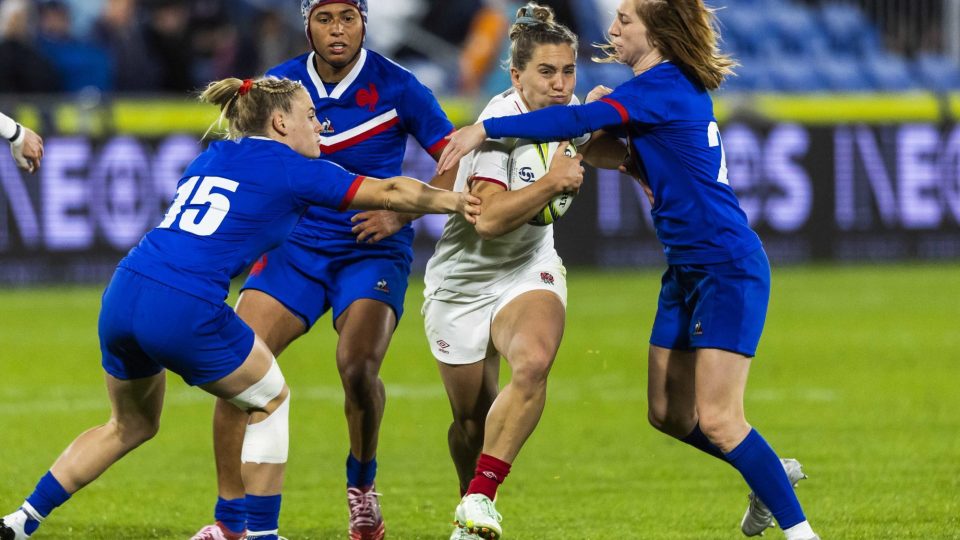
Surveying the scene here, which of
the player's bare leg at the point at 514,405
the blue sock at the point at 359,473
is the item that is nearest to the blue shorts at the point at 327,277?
the blue sock at the point at 359,473

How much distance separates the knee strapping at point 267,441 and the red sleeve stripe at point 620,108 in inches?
67.0

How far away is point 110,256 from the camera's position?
1650cm

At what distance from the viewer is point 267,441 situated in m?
6.00

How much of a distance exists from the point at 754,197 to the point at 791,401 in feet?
21.9

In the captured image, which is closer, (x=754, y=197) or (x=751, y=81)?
(x=754, y=197)

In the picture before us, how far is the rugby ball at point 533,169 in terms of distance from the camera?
6.48 meters

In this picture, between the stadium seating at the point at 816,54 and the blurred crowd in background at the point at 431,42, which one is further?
the stadium seating at the point at 816,54

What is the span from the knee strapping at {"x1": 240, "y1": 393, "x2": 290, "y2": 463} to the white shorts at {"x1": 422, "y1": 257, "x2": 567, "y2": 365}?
105 cm

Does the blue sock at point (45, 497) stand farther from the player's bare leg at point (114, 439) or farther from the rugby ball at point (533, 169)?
the rugby ball at point (533, 169)

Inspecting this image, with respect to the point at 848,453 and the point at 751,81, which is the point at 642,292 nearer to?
the point at 751,81

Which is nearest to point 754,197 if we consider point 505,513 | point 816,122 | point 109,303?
point 816,122

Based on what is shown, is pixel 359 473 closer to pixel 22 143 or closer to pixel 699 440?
pixel 699 440

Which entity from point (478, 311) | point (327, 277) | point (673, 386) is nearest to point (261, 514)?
point (478, 311)

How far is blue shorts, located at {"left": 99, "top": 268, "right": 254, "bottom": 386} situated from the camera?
5.79 m
